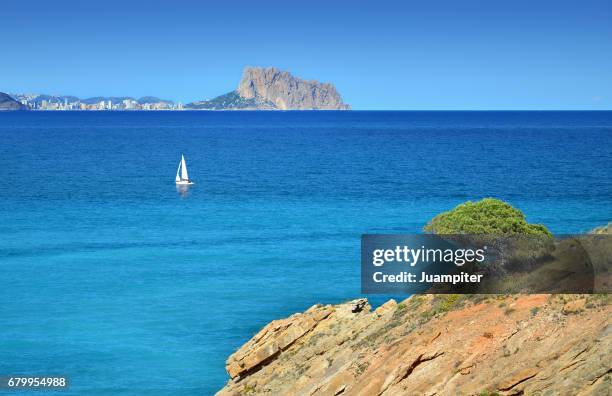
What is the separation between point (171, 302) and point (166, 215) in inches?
1199

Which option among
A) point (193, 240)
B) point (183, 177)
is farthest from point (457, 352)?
point (183, 177)

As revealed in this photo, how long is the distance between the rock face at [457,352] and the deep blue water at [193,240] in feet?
30.6

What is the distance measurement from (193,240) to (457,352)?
4584 cm

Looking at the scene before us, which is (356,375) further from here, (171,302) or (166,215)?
(166,215)

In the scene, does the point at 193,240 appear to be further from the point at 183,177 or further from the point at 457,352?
the point at 457,352

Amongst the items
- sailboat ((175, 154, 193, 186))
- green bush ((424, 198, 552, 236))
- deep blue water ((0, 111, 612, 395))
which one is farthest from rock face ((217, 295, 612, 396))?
sailboat ((175, 154, 193, 186))

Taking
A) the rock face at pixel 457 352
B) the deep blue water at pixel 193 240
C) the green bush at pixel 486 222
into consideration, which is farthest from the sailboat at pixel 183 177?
the rock face at pixel 457 352

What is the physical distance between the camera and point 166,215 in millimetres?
80188

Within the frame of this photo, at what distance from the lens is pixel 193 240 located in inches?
2670

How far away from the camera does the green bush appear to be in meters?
34.1

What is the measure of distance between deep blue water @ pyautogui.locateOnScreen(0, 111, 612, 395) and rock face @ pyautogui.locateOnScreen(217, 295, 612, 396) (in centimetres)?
932

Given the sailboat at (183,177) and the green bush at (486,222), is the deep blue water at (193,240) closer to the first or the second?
the sailboat at (183,177)

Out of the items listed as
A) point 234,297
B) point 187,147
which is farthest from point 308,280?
point 187,147

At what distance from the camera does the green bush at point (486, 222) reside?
3406 cm
